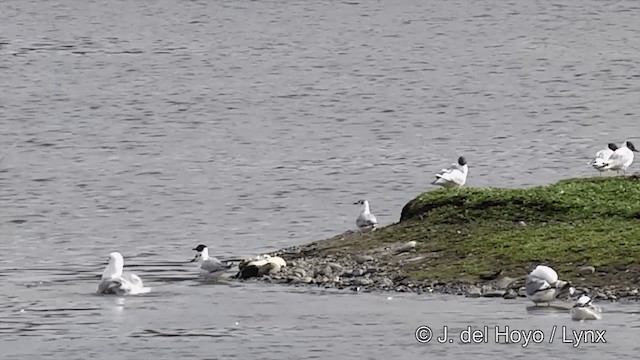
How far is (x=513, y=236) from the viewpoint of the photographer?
2627 cm

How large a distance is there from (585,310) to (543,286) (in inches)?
41.7

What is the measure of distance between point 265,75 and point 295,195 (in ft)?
102

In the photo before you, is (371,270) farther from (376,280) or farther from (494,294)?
(494,294)

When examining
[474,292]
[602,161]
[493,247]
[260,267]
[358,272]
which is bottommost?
[260,267]

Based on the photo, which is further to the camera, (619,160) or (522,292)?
(619,160)

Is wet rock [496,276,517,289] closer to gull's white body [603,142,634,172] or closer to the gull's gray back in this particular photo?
the gull's gray back

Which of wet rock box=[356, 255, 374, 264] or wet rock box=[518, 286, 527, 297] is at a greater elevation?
wet rock box=[518, 286, 527, 297]

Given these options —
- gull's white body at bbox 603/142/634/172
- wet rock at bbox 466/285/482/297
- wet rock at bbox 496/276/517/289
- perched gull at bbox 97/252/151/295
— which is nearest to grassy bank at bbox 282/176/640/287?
wet rock at bbox 496/276/517/289

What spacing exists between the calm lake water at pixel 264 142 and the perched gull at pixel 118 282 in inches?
9.9

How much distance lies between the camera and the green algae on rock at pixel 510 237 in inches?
979

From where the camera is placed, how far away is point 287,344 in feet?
71.7

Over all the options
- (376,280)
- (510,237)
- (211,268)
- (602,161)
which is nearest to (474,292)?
(376,280)

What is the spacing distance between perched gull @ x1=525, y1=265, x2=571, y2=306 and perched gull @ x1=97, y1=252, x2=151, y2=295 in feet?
19.7

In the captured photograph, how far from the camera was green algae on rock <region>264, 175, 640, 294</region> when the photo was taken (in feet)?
81.6
